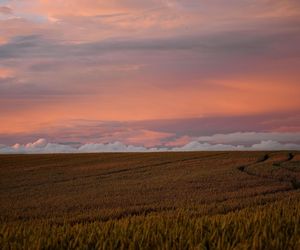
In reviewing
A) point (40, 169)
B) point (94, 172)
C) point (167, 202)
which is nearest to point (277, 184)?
point (167, 202)

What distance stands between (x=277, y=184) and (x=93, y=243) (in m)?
21.1

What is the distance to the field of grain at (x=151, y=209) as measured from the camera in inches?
243

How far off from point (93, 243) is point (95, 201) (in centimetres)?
1564

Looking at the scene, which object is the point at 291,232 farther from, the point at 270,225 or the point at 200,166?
the point at 200,166

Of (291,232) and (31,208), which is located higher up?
(291,232)

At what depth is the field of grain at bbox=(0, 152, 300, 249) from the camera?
20.2 feet

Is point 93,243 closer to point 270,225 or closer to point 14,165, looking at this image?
point 270,225

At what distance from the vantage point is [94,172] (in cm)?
3831

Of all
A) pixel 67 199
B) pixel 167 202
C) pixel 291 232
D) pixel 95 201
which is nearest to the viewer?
pixel 291 232

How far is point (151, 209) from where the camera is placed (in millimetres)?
18719

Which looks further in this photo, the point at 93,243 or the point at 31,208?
the point at 31,208

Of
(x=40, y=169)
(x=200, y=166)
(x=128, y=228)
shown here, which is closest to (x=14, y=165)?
(x=40, y=169)

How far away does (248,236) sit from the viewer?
21.4ft

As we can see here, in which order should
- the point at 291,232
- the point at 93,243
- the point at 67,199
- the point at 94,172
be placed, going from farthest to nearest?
1. the point at 94,172
2. the point at 67,199
3. the point at 291,232
4. the point at 93,243
